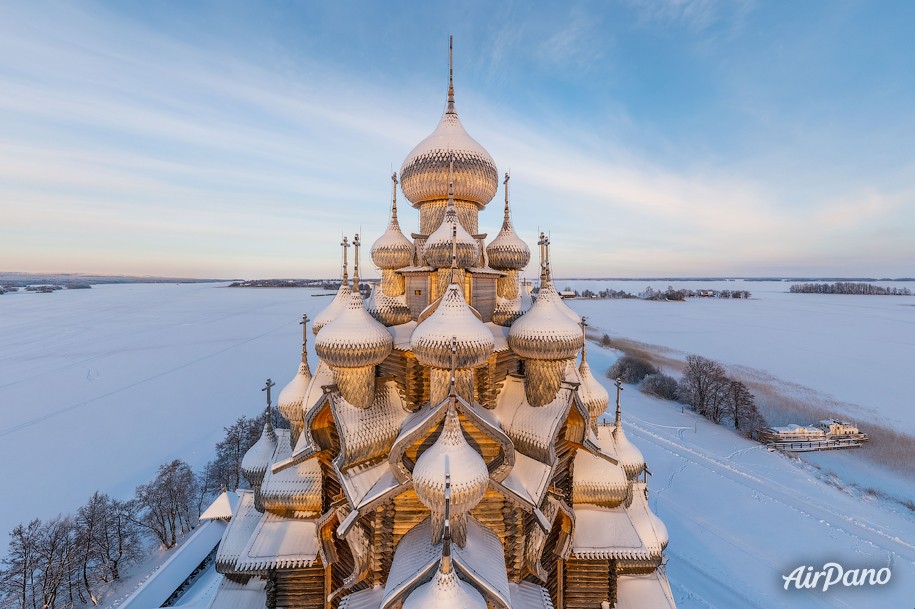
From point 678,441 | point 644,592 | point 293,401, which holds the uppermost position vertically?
point 293,401

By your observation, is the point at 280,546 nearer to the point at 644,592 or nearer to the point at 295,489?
the point at 295,489

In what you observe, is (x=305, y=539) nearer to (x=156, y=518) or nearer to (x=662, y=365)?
(x=156, y=518)

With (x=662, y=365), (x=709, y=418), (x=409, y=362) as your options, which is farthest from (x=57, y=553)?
(x=662, y=365)

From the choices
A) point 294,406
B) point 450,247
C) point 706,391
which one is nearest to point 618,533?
point 450,247

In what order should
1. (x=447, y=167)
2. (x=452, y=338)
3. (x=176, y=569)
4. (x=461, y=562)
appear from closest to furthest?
1. (x=461, y=562)
2. (x=452, y=338)
3. (x=447, y=167)
4. (x=176, y=569)

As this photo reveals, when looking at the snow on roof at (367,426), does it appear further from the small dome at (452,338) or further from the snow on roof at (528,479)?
the snow on roof at (528,479)

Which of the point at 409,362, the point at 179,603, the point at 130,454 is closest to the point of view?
the point at 409,362
